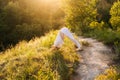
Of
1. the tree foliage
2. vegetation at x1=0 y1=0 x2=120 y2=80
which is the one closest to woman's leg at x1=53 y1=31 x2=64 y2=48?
vegetation at x1=0 y1=0 x2=120 y2=80

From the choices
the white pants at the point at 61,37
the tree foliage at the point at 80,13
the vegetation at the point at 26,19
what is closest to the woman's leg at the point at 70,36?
the white pants at the point at 61,37

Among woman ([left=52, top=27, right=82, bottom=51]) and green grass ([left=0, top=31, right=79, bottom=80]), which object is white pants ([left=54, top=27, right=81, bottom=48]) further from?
green grass ([left=0, top=31, right=79, bottom=80])

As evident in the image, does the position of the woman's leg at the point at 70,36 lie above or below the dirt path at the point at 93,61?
above

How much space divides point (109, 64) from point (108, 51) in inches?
63.5

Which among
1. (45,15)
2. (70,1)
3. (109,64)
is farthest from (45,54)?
(45,15)

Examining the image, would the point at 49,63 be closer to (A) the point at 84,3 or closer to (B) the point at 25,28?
(A) the point at 84,3

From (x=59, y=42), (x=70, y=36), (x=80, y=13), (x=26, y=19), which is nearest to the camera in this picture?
(x=59, y=42)

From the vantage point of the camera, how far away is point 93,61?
873cm

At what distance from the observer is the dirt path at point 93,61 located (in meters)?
7.56

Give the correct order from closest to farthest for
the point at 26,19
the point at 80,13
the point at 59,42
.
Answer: the point at 59,42 → the point at 80,13 → the point at 26,19

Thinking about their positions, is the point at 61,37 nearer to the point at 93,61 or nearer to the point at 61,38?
the point at 61,38

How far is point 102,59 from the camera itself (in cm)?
899

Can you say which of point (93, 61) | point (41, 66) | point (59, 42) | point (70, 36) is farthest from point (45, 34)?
point (41, 66)

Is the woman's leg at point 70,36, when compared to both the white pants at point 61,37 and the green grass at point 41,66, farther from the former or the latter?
the green grass at point 41,66
